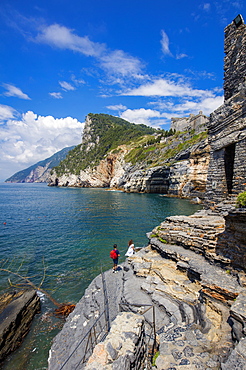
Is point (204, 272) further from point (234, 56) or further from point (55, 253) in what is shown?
point (234, 56)

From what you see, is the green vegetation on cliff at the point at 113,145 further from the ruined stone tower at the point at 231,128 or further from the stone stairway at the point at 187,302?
the stone stairway at the point at 187,302

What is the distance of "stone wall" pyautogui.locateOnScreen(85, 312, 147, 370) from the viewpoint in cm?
463

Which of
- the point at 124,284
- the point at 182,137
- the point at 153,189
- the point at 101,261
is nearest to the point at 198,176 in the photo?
the point at 153,189

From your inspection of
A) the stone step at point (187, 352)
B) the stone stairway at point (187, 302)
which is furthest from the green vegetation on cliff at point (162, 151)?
the stone step at point (187, 352)

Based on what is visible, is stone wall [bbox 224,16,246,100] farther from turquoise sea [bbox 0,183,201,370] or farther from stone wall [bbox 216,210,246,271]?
turquoise sea [bbox 0,183,201,370]

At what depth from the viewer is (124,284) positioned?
35.6 feet

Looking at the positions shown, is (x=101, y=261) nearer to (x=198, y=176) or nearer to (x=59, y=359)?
(x=59, y=359)

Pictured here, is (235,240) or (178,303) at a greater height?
(235,240)

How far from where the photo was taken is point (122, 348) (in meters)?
5.09

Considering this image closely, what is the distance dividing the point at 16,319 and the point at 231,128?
1721 cm

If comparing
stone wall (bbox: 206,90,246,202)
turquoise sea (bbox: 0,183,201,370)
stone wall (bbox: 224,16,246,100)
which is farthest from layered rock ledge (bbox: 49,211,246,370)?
stone wall (bbox: 224,16,246,100)

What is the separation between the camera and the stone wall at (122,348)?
15.2ft

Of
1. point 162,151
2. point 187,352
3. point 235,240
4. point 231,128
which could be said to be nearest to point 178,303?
point 187,352

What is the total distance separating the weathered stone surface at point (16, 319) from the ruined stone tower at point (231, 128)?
14.2 m
